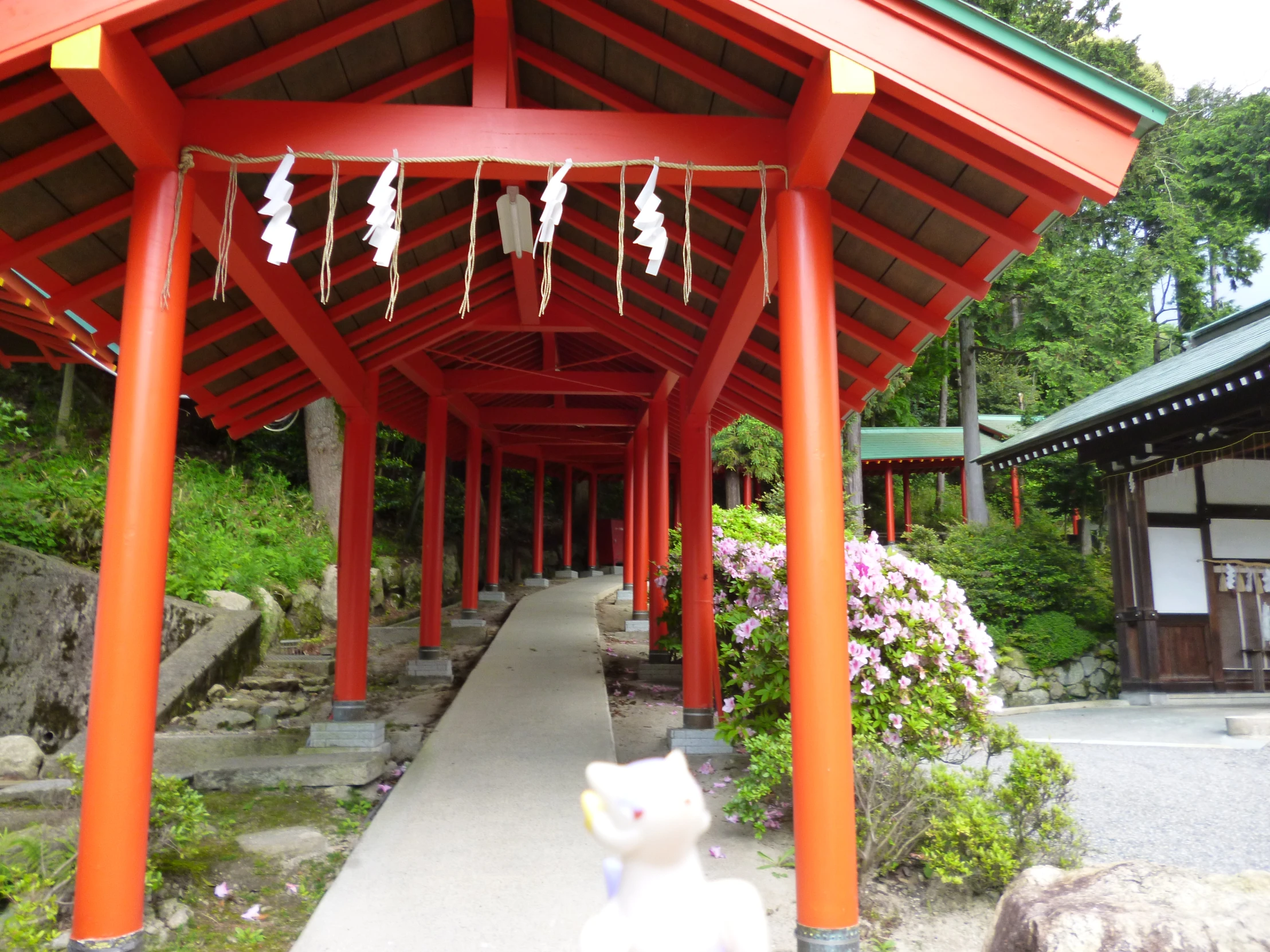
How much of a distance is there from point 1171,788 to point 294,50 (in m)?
7.25

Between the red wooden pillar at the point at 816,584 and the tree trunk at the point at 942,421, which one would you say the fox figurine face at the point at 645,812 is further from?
the tree trunk at the point at 942,421

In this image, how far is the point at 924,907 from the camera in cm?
391

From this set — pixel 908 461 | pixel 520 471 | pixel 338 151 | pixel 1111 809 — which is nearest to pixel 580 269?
pixel 338 151

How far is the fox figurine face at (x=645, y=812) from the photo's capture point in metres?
1.75

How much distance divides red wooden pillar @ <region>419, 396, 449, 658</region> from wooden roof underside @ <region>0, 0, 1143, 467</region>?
324 centimetres

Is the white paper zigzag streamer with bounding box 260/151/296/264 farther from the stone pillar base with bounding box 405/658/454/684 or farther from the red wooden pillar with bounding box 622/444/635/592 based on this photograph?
the red wooden pillar with bounding box 622/444/635/592

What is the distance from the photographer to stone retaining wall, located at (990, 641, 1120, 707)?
11383mm

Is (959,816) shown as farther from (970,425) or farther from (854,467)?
(970,425)

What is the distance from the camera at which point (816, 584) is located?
133 inches

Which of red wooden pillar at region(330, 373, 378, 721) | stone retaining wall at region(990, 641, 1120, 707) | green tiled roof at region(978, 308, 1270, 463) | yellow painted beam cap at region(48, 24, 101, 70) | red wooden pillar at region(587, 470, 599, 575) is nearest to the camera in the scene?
yellow painted beam cap at region(48, 24, 101, 70)

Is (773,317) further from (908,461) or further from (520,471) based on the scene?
(520,471)

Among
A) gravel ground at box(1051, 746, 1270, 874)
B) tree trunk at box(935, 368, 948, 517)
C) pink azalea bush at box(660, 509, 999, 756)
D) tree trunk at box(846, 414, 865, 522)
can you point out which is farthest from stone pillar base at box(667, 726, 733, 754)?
tree trunk at box(935, 368, 948, 517)

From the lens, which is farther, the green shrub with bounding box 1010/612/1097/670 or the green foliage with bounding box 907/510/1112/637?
the green foliage with bounding box 907/510/1112/637

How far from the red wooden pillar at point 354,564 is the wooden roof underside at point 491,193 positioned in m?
0.69
